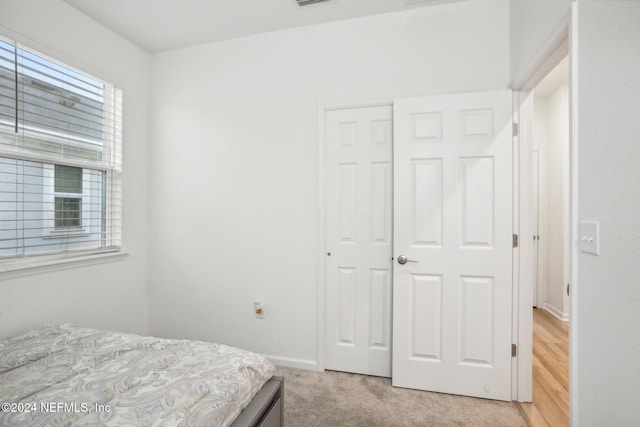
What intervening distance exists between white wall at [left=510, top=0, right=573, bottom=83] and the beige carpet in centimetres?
216

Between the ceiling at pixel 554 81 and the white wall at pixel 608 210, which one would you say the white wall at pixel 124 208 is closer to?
the white wall at pixel 608 210

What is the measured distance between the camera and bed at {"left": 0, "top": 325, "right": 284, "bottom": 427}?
1.00 metres

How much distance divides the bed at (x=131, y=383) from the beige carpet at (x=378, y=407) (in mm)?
553

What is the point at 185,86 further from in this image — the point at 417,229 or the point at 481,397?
the point at 481,397

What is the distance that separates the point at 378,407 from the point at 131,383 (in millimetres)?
1491

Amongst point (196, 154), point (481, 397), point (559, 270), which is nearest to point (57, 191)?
point (196, 154)

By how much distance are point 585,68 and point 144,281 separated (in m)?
3.52

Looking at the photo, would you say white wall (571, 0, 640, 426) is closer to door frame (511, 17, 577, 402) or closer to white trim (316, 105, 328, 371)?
door frame (511, 17, 577, 402)

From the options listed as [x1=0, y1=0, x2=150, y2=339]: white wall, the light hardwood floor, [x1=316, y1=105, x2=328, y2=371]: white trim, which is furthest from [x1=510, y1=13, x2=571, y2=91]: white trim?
[x1=0, y1=0, x2=150, y2=339]: white wall

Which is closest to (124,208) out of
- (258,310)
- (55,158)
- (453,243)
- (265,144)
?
(55,158)

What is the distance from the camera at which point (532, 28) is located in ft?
5.69

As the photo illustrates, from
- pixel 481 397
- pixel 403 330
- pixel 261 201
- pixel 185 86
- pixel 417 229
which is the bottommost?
pixel 481 397

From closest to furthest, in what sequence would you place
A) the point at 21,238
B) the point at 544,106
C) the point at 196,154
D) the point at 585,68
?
the point at 585,68, the point at 21,238, the point at 196,154, the point at 544,106

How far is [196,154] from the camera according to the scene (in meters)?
2.79
